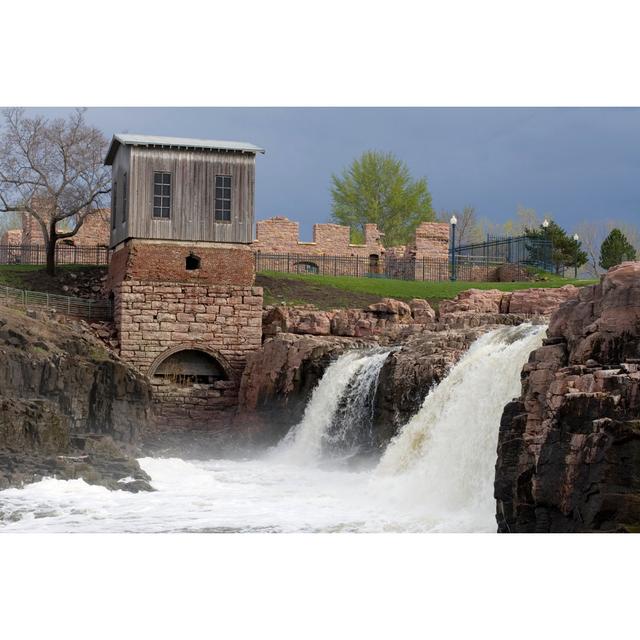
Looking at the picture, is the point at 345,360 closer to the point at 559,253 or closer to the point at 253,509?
the point at 253,509

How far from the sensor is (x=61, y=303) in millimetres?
27750

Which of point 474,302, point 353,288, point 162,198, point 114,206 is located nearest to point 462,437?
point 474,302

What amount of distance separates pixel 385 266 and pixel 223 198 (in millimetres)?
11458

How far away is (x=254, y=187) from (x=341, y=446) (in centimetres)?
907

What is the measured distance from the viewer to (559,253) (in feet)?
113

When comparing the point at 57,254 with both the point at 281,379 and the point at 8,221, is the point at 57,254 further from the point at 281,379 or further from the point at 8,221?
the point at 281,379

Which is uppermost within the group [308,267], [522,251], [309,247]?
[309,247]

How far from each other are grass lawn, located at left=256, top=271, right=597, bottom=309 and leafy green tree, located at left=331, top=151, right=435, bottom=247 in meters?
→ 9.04

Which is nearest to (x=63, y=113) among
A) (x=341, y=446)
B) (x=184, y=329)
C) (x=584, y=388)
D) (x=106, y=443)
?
(x=184, y=329)

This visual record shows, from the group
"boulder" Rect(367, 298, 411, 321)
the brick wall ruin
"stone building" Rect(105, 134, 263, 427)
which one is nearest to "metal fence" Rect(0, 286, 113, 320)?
the brick wall ruin

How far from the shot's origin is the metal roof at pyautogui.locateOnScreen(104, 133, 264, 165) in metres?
27.2

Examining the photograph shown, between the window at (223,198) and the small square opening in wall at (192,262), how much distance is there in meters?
1.15

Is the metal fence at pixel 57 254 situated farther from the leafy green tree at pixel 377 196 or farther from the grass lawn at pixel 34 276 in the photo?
the leafy green tree at pixel 377 196

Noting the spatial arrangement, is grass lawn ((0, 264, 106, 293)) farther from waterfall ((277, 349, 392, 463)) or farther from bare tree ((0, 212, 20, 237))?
waterfall ((277, 349, 392, 463))
